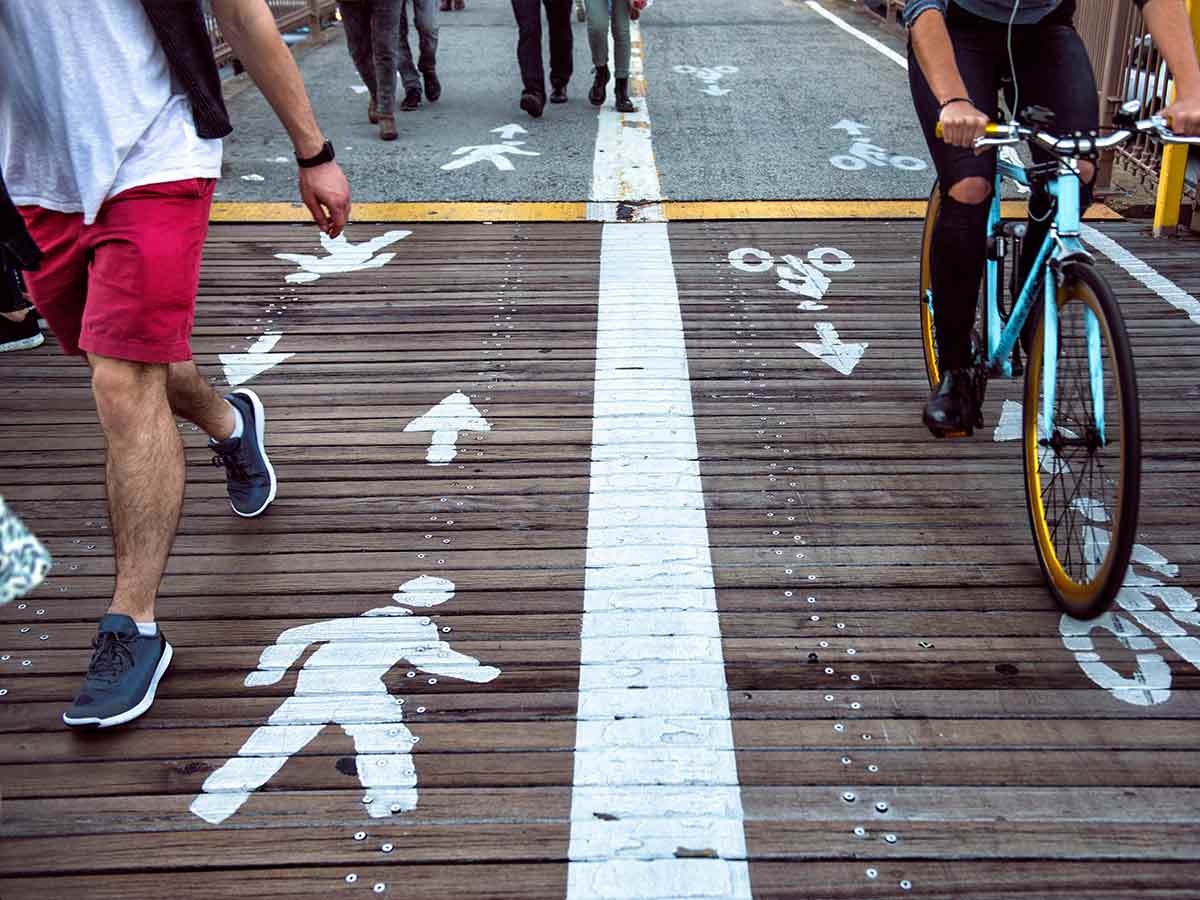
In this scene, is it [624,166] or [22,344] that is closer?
[22,344]

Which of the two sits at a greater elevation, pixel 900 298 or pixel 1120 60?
pixel 1120 60

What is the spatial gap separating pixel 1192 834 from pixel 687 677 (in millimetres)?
1063

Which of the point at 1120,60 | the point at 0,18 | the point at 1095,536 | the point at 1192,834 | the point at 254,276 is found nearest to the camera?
the point at 1192,834

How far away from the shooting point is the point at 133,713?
2.63 m

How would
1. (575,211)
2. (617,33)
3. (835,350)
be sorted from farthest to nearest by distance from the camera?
(617,33) → (575,211) → (835,350)

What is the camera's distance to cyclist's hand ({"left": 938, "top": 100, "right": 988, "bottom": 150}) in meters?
2.90

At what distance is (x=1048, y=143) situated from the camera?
2.86m

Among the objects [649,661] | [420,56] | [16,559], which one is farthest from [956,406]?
[420,56]

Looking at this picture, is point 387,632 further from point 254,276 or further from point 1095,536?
point 254,276

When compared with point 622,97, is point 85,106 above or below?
above

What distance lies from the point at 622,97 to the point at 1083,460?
6.53 metres

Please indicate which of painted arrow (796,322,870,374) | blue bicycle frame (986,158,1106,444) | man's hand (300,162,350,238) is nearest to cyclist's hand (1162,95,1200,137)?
blue bicycle frame (986,158,1106,444)

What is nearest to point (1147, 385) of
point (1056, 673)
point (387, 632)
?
point (1056, 673)

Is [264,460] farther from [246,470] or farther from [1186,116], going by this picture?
[1186,116]
